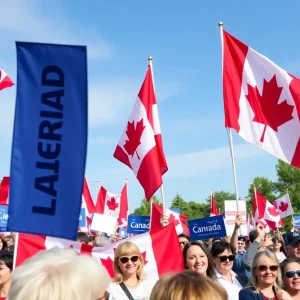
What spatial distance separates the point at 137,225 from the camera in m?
13.4

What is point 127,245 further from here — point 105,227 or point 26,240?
point 105,227

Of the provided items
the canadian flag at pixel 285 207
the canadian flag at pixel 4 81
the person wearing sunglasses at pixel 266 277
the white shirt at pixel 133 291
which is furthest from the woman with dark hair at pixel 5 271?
the canadian flag at pixel 285 207

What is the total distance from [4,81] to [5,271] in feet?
25.3

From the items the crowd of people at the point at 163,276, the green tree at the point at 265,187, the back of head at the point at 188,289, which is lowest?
the back of head at the point at 188,289

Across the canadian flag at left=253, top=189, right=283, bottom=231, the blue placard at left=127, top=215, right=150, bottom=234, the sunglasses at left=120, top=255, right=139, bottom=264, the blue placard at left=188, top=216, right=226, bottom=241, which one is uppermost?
the canadian flag at left=253, top=189, right=283, bottom=231

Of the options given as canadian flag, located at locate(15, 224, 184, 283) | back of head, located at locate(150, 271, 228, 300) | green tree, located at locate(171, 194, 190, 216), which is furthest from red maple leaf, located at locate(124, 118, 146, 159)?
green tree, located at locate(171, 194, 190, 216)

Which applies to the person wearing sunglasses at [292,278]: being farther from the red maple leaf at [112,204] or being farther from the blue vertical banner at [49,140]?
the red maple leaf at [112,204]

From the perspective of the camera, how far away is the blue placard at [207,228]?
33.5 ft

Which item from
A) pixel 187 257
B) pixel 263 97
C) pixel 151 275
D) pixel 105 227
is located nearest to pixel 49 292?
pixel 187 257

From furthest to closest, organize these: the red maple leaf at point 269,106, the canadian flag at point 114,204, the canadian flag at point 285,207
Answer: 1. the canadian flag at point 285,207
2. the canadian flag at point 114,204
3. the red maple leaf at point 269,106

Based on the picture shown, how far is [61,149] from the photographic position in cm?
403

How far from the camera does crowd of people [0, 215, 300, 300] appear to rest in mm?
2008

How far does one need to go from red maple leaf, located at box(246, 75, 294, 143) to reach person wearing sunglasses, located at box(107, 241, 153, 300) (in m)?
3.70

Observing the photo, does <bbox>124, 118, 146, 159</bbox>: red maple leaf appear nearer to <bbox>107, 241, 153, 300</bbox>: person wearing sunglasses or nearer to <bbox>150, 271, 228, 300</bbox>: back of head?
<bbox>107, 241, 153, 300</bbox>: person wearing sunglasses
